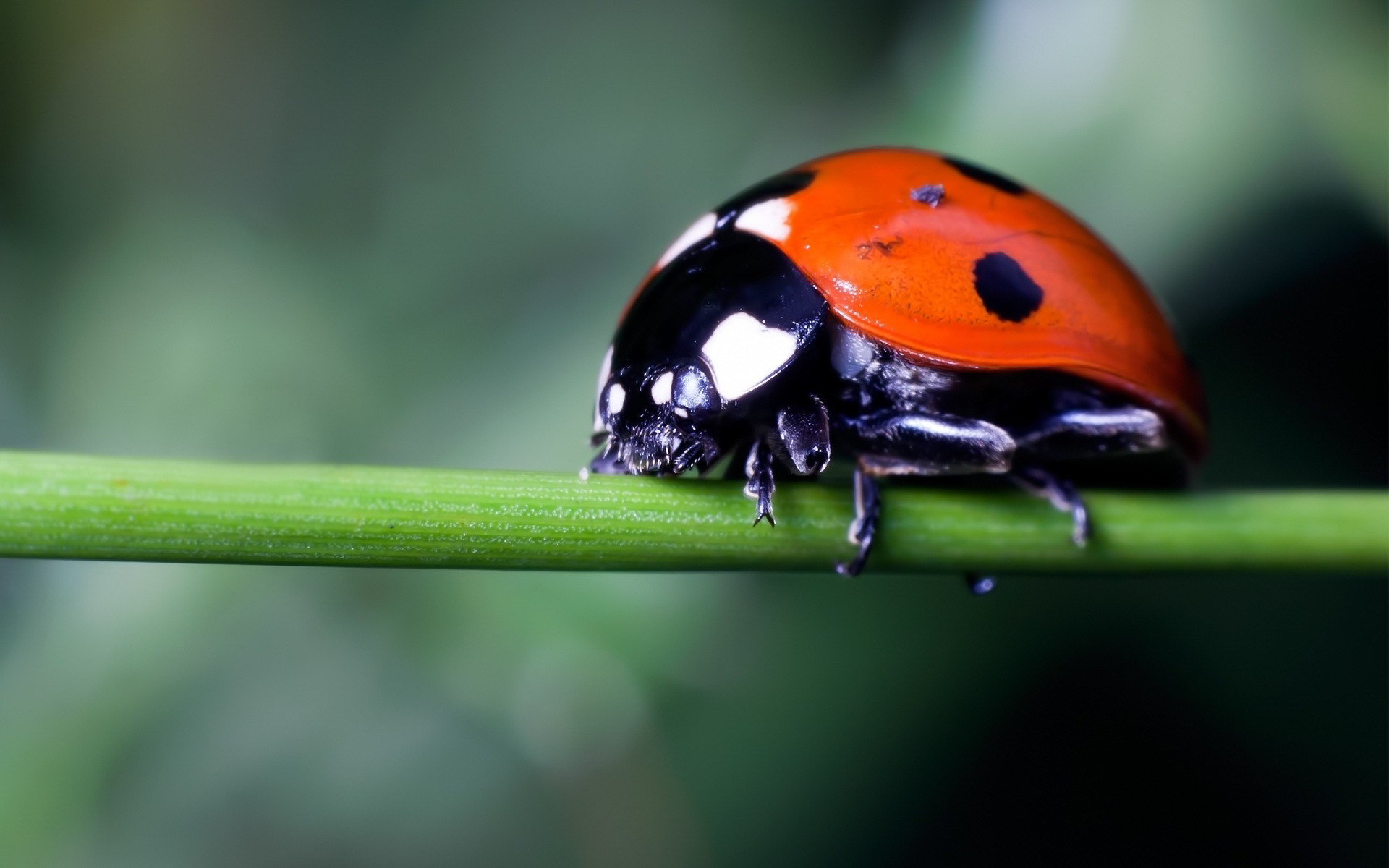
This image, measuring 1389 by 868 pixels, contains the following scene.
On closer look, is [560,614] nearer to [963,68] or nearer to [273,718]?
[273,718]

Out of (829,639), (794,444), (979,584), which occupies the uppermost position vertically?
(794,444)

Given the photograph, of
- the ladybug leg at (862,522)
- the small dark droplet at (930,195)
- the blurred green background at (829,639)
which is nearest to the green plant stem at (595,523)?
the ladybug leg at (862,522)

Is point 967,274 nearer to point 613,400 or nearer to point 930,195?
point 930,195

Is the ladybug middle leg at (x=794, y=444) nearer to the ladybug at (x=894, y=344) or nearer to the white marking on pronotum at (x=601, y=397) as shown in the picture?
the ladybug at (x=894, y=344)

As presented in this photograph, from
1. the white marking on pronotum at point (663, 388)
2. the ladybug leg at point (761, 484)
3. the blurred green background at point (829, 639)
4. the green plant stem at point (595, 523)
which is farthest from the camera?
the blurred green background at point (829, 639)

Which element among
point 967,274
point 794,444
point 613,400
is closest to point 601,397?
point 613,400

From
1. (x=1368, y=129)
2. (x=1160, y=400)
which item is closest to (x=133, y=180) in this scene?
(x=1160, y=400)
